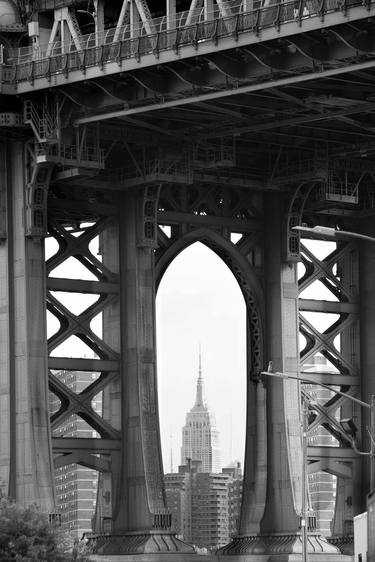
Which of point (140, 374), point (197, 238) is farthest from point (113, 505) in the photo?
point (197, 238)

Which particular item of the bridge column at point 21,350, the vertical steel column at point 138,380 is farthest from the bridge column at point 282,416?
the bridge column at point 21,350

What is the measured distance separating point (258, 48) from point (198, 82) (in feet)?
12.3

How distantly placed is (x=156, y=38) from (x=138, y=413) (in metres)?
18.0

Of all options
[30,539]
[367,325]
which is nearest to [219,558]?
[367,325]

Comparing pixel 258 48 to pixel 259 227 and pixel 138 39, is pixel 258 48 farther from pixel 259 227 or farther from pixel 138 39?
pixel 259 227

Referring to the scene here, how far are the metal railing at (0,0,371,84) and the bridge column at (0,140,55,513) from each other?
3600 mm

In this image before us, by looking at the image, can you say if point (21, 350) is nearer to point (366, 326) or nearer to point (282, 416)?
point (282, 416)

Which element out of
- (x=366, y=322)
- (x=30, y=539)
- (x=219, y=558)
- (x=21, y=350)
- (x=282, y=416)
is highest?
(x=366, y=322)

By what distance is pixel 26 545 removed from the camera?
83.9 m

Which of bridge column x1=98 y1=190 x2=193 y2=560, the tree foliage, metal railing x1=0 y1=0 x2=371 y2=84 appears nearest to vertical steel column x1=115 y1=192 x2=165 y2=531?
bridge column x1=98 y1=190 x2=193 y2=560

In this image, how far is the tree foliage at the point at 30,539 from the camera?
273 feet

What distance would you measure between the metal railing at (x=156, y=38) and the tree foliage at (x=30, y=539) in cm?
1703

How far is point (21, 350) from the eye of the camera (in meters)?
98.5

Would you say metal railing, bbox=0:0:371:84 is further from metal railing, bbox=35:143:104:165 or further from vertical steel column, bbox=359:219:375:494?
vertical steel column, bbox=359:219:375:494
